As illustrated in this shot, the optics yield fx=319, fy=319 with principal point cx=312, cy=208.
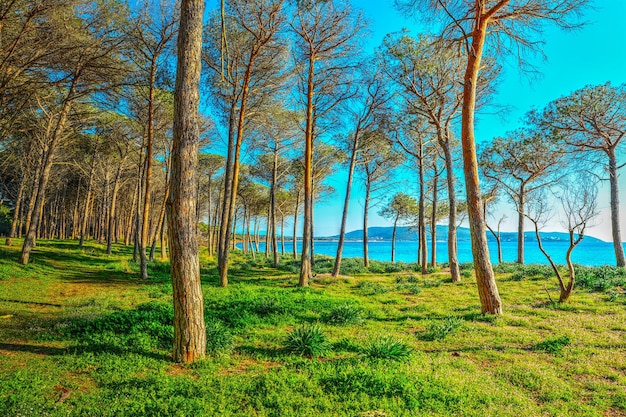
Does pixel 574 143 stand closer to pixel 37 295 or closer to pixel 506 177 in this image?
pixel 506 177

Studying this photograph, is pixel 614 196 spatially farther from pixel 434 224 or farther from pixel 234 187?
pixel 234 187

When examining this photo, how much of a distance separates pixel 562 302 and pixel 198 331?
1009cm

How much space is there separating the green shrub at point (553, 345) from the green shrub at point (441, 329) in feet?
4.91

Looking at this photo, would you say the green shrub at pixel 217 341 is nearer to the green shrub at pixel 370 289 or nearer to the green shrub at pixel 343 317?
the green shrub at pixel 343 317

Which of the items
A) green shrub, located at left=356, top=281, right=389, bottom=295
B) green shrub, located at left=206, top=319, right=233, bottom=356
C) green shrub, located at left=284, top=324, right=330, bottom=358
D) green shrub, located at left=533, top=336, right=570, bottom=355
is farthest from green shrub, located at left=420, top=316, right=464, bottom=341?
green shrub, located at left=356, top=281, right=389, bottom=295

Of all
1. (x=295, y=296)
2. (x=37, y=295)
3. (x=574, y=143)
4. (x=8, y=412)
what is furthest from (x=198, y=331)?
(x=574, y=143)

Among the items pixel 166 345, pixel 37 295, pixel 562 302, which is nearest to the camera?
pixel 166 345

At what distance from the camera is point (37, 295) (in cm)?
1005

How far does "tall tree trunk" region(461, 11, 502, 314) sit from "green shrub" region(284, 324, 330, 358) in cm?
485

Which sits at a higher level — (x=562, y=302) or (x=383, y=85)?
(x=383, y=85)

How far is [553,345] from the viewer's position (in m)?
5.77

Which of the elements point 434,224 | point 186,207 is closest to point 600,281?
point 434,224

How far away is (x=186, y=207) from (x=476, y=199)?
7.15m

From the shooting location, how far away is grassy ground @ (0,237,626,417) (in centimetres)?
368
